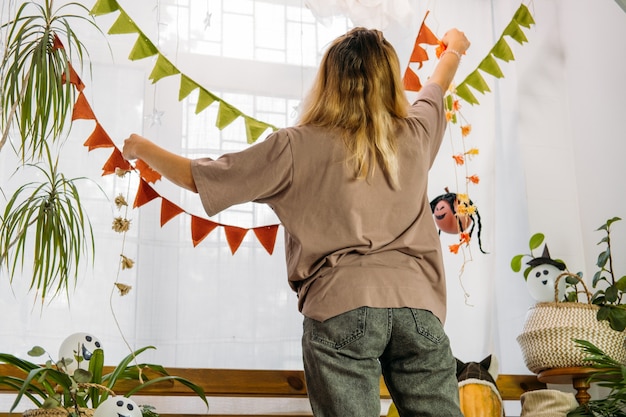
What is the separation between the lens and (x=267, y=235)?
7.44 feet

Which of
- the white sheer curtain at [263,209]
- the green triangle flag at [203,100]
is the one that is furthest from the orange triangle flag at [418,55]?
the green triangle flag at [203,100]

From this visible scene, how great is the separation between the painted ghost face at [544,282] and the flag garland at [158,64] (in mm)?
1061

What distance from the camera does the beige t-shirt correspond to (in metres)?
1.58

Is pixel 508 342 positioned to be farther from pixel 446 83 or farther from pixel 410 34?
pixel 446 83

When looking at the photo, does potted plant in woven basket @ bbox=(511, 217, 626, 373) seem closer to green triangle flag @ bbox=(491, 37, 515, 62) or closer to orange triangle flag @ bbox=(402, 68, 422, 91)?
green triangle flag @ bbox=(491, 37, 515, 62)

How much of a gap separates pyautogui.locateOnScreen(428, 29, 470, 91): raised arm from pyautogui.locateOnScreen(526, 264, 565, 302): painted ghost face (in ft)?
3.23

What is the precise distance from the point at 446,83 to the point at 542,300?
1.08m

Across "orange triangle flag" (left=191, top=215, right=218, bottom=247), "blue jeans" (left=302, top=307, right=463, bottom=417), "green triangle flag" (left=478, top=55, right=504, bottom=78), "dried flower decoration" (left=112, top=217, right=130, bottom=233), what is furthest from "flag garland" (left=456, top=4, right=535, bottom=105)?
"blue jeans" (left=302, top=307, right=463, bottom=417)

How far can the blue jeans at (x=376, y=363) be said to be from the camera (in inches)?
58.0

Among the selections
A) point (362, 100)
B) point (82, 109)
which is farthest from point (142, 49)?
point (362, 100)

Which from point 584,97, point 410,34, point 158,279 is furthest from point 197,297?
point 584,97

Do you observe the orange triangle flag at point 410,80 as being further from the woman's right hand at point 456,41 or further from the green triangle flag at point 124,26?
the green triangle flag at point 124,26

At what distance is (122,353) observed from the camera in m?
2.69

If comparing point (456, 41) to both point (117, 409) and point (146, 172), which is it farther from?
point (117, 409)
